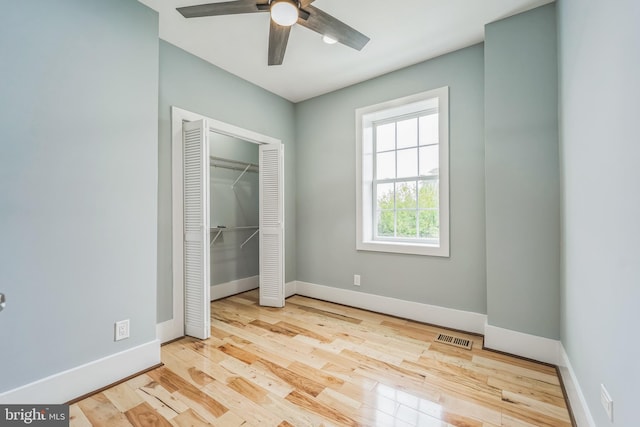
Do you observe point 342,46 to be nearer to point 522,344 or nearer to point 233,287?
point 522,344

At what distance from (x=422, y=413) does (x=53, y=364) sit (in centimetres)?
217

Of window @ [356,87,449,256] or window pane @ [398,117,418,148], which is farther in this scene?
window pane @ [398,117,418,148]

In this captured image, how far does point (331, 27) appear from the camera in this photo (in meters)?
1.84

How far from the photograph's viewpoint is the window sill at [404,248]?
2.77 metres

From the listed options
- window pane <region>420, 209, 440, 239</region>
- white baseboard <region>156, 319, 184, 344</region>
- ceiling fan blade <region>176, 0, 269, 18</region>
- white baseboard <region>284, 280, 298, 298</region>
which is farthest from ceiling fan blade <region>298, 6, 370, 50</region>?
white baseboard <region>284, 280, 298, 298</region>

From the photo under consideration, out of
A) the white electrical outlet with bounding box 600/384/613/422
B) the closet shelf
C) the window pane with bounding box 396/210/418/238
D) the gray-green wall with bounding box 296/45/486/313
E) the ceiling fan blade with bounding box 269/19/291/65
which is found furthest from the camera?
the closet shelf

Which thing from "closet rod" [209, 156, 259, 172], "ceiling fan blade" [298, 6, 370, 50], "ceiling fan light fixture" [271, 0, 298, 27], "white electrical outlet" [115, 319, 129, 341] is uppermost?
"ceiling fan blade" [298, 6, 370, 50]

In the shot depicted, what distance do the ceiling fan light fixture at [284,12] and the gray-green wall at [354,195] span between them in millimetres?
1718

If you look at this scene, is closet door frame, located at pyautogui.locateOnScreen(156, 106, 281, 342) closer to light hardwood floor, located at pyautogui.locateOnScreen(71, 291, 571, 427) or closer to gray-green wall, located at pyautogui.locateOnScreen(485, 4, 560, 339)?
light hardwood floor, located at pyautogui.locateOnScreen(71, 291, 571, 427)

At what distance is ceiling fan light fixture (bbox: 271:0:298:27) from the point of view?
158 centimetres

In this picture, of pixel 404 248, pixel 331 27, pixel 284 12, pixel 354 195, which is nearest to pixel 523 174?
pixel 404 248

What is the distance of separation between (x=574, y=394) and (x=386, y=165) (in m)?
2.47

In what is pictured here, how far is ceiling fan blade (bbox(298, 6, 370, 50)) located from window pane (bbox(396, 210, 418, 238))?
5.91 ft

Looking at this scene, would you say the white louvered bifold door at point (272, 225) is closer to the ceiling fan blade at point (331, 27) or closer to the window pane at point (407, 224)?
the window pane at point (407, 224)
